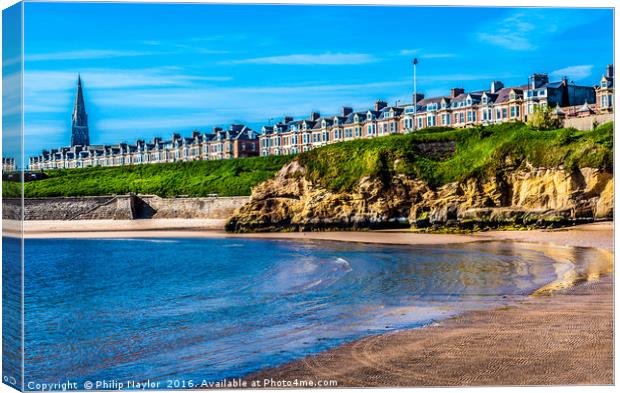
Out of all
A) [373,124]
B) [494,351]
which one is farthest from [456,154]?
[494,351]

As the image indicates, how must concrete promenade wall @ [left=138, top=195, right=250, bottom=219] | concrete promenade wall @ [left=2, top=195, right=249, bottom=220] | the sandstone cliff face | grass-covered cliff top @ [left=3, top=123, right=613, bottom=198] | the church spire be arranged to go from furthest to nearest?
concrete promenade wall @ [left=138, top=195, right=250, bottom=219] < concrete promenade wall @ [left=2, top=195, right=249, bottom=220] < grass-covered cliff top @ [left=3, top=123, right=613, bottom=198] < the sandstone cliff face < the church spire

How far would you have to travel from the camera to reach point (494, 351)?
275 inches

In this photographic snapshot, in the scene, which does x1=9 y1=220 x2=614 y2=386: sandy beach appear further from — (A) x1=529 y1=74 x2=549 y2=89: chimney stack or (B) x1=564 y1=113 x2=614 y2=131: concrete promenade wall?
(B) x1=564 y1=113 x2=614 y2=131: concrete promenade wall

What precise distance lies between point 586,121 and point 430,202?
17.5 feet

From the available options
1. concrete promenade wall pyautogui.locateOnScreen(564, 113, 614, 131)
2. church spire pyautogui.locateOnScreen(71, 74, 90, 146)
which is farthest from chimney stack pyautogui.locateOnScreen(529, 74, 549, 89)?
church spire pyautogui.locateOnScreen(71, 74, 90, 146)

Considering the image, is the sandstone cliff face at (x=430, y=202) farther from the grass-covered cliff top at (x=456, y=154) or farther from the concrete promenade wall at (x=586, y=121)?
the concrete promenade wall at (x=586, y=121)

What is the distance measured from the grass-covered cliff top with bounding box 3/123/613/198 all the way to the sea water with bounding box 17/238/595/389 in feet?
10.6

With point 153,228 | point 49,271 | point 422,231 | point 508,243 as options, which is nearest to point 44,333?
point 49,271

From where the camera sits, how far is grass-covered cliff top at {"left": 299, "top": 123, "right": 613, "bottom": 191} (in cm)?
1924

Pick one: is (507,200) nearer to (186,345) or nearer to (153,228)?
(186,345)

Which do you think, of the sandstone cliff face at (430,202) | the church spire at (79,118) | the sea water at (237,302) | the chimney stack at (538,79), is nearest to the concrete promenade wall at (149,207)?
the sandstone cliff face at (430,202)

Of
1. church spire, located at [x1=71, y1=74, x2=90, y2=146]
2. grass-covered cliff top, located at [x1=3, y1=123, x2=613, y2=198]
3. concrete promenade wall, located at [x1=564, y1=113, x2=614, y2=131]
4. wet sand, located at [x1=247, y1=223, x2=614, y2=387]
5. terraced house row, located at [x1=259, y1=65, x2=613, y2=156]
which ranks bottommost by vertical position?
wet sand, located at [x1=247, y1=223, x2=614, y2=387]

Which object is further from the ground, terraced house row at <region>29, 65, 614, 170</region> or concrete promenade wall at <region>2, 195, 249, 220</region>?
terraced house row at <region>29, 65, 614, 170</region>

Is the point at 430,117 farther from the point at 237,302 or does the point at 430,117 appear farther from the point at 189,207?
the point at 237,302
